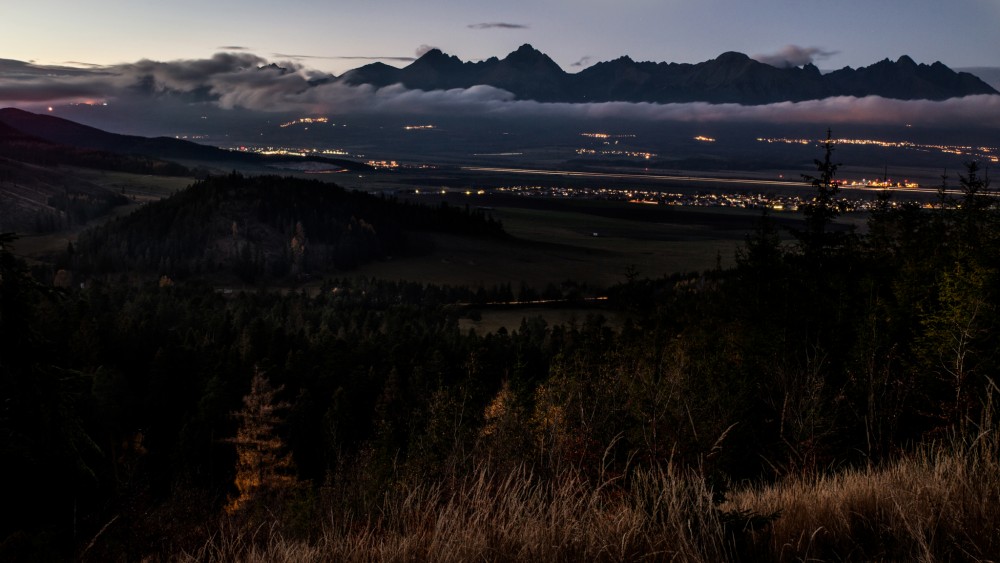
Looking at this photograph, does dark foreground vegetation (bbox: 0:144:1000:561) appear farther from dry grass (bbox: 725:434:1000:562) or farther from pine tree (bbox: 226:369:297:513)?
pine tree (bbox: 226:369:297:513)

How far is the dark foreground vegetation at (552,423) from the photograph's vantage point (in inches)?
221

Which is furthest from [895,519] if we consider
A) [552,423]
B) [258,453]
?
[258,453]

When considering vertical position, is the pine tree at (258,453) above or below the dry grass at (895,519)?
below

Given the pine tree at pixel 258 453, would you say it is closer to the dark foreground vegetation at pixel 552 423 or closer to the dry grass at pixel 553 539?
the dark foreground vegetation at pixel 552 423

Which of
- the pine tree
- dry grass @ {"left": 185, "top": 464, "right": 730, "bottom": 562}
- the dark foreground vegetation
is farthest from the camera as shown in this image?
the pine tree

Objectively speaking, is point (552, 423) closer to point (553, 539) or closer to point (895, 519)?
point (895, 519)

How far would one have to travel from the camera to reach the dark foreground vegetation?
5605mm

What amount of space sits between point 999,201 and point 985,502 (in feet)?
145

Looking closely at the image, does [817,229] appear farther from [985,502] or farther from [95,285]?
[95,285]

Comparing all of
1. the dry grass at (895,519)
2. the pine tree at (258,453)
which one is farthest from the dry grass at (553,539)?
the pine tree at (258,453)

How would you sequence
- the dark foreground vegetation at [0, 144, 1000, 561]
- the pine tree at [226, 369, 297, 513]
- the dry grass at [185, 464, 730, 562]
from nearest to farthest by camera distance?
the dry grass at [185, 464, 730, 562]
the dark foreground vegetation at [0, 144, 1000, 561]
the pine tree at [226, 369, 297, 513]

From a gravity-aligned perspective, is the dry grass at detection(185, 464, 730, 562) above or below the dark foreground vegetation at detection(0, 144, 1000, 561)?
above

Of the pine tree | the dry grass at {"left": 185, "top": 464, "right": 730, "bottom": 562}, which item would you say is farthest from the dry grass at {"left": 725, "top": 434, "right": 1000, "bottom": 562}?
the pine tree

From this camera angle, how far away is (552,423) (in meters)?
19.7
